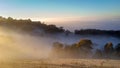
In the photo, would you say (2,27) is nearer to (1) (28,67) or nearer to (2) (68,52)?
(2) (68,52)

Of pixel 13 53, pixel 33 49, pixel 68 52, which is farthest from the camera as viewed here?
pixel 33 49

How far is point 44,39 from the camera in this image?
72.1 meters

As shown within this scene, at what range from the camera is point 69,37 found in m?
77.3

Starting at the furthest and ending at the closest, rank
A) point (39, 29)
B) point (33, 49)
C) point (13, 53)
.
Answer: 1. point (39, 29)
2. point (33, 49)
3. point (13, 53)

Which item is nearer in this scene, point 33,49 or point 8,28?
point 33,49

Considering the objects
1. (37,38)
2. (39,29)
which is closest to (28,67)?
(37,38)

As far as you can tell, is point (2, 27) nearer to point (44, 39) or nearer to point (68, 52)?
point (44, 39)

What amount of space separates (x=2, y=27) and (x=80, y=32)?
17862 millimetres

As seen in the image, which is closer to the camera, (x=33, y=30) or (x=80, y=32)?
(x=33, y=30)

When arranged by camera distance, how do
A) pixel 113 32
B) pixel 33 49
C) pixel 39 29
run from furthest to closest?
1. pixel 113 32
2. pixel 39 29
3. pixel 33 49

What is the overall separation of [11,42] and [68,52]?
36.3 feet

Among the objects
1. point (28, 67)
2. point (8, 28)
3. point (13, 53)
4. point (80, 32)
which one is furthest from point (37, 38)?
point (28, 67)

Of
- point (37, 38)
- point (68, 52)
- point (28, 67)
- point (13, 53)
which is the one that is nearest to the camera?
point (28, 67)

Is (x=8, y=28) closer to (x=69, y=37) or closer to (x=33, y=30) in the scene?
(x=33, y=30)
